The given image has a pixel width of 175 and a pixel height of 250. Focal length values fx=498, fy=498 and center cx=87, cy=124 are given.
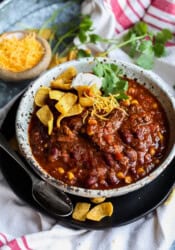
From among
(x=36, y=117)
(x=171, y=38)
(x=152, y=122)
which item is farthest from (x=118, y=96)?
(x=171, y=38)

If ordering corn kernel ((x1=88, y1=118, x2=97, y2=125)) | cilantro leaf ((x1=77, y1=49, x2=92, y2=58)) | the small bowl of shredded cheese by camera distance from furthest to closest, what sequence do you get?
cilantro leaf ((x1=77, y1=49, x2=92, y2=58))
the small bowl of shredded cheese
corn kernel ((x1=88, y1=118, x2=97, y2=125))

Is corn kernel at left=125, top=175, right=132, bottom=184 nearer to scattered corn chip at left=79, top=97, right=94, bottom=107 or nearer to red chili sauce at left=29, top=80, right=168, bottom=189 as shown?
red chili sauce at left=29, top=80, right=168, bottom=189

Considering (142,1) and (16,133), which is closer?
(16,133)

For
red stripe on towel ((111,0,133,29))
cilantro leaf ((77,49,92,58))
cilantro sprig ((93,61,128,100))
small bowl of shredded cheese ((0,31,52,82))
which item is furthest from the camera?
red stripe on towel ((111,0,133,29))

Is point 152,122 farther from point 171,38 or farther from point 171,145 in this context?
point 171,38

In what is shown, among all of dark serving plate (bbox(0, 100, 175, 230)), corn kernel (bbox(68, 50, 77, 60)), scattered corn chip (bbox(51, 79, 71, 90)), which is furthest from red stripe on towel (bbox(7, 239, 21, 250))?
corn kernel (bbox(68, 50, 77, 60))

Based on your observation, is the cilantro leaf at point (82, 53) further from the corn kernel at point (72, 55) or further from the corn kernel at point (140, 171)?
the corn kernel at point (140, 171)

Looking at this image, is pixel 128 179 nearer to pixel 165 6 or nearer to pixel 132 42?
pixel 132 42
